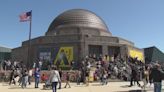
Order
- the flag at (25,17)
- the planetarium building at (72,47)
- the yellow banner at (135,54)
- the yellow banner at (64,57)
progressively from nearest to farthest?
the flag at (25,17) → the yellow banner at (64,57) → the planetarium building at (72,47) → the yellow banner at (135,54)

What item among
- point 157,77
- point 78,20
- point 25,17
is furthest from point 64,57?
point 157,77

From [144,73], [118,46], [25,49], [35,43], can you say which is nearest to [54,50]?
[35,43]

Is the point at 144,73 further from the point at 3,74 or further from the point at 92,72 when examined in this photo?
the point at 3,74

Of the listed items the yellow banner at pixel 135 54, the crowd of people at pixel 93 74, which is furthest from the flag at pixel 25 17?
the yellow banner at pixel 135 54

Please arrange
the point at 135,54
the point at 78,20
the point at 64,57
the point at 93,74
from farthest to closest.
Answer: the point at 78,20
the point at 135,54
the point at 64,57
the point at 93,74

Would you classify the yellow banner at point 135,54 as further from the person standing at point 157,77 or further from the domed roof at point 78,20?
the person standing at point 157,77

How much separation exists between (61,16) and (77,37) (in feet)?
46.0

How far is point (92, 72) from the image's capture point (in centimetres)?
2441

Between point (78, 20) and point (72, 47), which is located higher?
A: point (78, 20)

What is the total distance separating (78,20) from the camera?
46.4 metres

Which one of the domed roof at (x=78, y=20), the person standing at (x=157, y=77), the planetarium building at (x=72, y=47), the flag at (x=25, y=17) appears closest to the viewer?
the person standing at (x=157, y=77)

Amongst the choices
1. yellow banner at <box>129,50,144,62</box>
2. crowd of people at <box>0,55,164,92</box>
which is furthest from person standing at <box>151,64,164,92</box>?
yellow banner at <box>129,50,144,62</box>

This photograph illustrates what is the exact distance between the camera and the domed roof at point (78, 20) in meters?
45.7

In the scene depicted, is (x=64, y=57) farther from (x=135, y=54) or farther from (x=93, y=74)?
(x=135, y=54)
